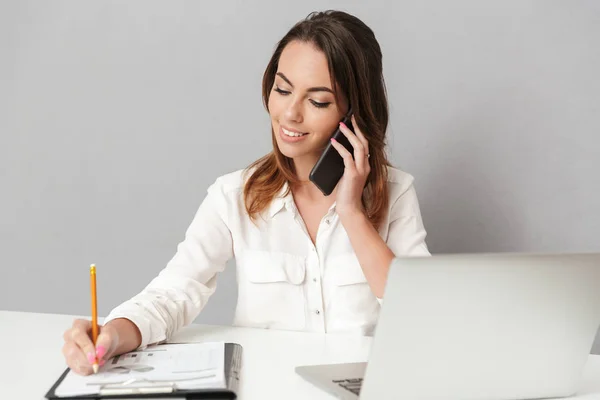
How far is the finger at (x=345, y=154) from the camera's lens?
6.34 feet

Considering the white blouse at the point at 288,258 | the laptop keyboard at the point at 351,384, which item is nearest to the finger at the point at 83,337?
the laptop keyboard at the point at 351,384

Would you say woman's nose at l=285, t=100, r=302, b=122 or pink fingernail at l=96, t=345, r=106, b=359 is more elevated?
woman's nose at l=285, t=100, r=302, b=122

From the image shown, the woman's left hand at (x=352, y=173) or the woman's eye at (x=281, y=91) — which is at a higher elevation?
the woman's eye at (x=281, y=91)

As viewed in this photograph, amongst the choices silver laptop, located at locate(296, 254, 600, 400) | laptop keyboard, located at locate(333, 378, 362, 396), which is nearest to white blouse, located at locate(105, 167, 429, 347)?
laptop keyboard, located at locate(333, 378, 362, 396)

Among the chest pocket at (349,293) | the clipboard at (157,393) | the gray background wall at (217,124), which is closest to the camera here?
the clipboard at (157,393)

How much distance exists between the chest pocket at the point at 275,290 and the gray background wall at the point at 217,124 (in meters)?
0.57

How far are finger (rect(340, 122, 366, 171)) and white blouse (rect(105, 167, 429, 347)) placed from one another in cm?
15

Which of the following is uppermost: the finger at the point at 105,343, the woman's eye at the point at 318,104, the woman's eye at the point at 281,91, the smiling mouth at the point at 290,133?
the woman's eye at the point at 281,91

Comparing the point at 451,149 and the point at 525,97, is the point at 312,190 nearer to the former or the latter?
the point at 451,149

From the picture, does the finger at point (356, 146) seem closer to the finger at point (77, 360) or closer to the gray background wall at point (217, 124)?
the gray background wall at point (217, 124)

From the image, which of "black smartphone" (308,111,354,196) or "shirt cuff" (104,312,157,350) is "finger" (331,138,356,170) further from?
"shirt cuff" (104,312,157,350)

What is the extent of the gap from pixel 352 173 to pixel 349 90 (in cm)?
20

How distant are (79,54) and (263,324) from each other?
1173mm

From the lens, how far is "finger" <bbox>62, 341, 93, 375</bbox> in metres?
1.33
